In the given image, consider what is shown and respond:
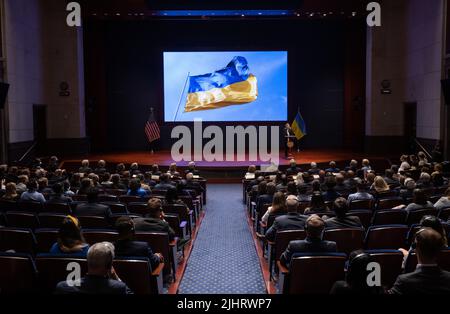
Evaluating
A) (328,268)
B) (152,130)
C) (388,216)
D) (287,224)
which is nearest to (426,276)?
(328,268)

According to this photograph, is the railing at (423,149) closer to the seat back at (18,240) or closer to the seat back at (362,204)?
the seat back at (362,204)

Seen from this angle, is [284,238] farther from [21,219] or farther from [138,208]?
[21,219]

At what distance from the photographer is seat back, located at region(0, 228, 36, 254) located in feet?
13.4

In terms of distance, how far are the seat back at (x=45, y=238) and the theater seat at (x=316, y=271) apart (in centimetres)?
217

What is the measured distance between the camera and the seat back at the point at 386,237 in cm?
418

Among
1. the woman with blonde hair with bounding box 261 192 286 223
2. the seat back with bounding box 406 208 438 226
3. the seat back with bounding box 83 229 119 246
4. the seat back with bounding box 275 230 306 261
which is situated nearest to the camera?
the seat back with bounding box 83 229 119 246

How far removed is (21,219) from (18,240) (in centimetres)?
86

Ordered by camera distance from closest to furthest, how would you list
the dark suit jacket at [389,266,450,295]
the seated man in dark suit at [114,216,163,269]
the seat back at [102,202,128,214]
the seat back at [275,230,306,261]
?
the dark suit jacket at [389,266,450,295], the seated man in dark suit at [114,216,163,269], the seat back at [275,230,306,261], the seat back at [102,202,128,214]

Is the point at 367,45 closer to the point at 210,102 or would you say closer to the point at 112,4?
the point at 210,102

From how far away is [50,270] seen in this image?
323 centimetres

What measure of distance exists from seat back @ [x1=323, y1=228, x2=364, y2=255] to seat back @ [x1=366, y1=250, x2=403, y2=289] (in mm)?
702

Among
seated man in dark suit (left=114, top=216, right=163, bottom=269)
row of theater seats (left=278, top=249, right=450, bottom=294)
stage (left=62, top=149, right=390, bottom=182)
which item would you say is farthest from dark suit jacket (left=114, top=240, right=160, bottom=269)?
stage (left=62, top=149, right=390, bottom=182)

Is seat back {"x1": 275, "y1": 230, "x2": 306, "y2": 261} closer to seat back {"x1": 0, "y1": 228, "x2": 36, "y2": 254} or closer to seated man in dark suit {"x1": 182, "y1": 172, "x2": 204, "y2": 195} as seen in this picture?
seat back {"x1": 0, "y1": 228, "x2": 36, "y2": 254}
